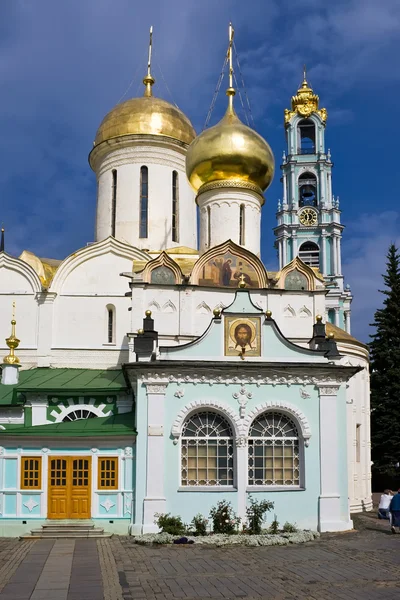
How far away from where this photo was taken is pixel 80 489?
15477 mm

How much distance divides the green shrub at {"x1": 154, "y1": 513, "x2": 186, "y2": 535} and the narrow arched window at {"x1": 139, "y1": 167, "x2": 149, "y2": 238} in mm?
11007

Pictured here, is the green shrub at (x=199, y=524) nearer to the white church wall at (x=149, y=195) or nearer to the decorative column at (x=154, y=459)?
the decorative column at (x=154, y=459)

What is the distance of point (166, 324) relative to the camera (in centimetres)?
1931

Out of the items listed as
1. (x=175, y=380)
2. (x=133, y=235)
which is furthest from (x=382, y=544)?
(x=133, y=235)

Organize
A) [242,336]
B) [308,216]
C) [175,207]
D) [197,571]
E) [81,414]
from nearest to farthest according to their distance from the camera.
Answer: [197,571] → [242,336] → [81,414] → [175,207] → [308,216]

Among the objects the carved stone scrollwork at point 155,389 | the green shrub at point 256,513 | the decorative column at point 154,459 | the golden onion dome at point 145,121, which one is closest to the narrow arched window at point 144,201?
the golden onion dome at point 145,121

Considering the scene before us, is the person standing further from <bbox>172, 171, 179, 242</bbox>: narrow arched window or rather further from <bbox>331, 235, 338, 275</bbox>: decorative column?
<bbox>331, 235, 338, 275</bbox>: decorative column

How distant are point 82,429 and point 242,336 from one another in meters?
3.86

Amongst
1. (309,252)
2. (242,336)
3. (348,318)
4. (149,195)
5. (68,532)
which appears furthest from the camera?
(309,252)

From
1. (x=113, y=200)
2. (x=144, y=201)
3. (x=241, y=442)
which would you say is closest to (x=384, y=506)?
(x=241, y=442)

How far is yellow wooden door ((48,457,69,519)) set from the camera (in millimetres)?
15359

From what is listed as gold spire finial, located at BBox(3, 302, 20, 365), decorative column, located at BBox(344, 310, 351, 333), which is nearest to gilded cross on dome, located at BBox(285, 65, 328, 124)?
decorative column, located at BBox(344, 310, 351, 333)

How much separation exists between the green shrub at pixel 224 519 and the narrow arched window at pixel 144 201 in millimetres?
10949

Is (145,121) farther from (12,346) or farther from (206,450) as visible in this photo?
(206,450)
